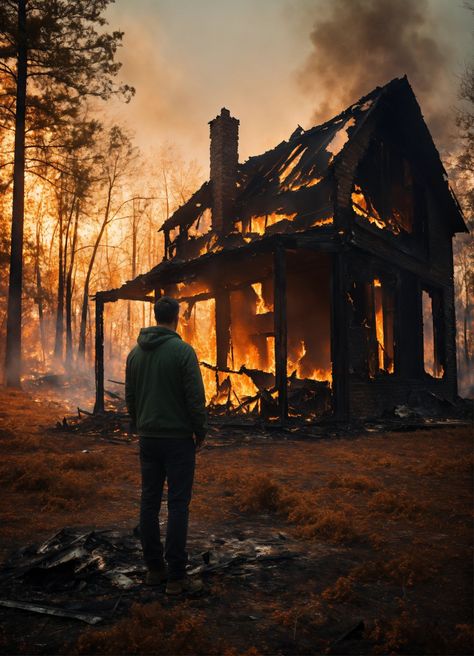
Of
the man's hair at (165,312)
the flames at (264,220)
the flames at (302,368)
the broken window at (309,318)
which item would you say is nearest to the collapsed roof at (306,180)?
the flames at (264,220)

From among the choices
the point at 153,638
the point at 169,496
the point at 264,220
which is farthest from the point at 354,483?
the point at 264,220

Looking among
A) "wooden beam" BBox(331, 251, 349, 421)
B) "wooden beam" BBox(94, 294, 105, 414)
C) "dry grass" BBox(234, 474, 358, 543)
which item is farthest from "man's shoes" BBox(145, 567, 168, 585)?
"wooden beam" BBox(94, 294, 105, 414)

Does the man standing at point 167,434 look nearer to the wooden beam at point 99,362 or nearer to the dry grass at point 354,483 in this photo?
the dry grass at point 354,483

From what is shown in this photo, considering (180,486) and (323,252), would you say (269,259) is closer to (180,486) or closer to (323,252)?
(323,252)

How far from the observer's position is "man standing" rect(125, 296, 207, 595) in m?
3.20

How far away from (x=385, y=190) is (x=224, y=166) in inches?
202

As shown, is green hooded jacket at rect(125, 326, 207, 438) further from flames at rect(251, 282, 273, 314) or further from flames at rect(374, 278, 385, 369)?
flames at rect(374, 278, 385, 369)

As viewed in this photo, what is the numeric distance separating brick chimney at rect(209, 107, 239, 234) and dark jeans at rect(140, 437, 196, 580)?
496 inches

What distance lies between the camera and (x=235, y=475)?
6.27 metres

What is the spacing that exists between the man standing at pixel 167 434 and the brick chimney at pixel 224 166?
1234 cm

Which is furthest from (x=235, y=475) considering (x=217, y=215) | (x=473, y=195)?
(x=473, y=195)

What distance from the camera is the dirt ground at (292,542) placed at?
8.18 feet

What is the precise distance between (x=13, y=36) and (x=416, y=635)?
21873mm

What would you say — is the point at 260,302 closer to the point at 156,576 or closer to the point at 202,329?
the point at 202,329
